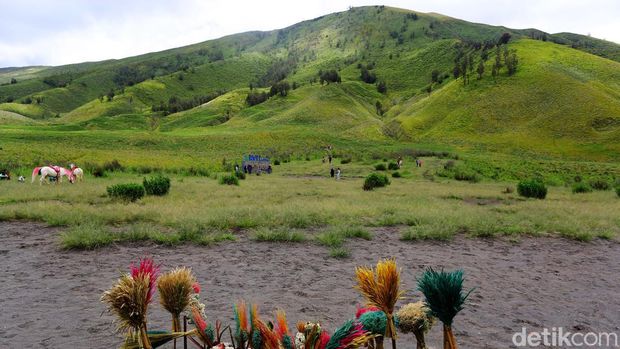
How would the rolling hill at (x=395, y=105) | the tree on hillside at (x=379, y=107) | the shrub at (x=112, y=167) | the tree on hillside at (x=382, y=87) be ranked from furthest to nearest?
the tree on hillside at (x=382, y=87)
the tree on hillside at (x=379, y=107)
the rolling hill at (x=395, y=105)
the shrub at (x=112, y=167)

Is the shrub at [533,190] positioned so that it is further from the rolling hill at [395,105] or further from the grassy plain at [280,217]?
the rolling hill at [395,105]

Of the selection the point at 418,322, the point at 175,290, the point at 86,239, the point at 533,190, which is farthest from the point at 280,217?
the point at 533,190

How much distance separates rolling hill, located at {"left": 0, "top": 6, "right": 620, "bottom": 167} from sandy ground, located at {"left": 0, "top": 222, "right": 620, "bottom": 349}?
1647 inches

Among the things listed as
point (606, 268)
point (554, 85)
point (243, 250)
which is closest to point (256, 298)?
point (243, 250)

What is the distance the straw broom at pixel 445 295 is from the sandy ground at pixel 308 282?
362 cm

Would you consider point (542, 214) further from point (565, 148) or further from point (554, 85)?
point (554, 85)

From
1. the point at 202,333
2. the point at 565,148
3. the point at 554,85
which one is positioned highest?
the point at 554,85

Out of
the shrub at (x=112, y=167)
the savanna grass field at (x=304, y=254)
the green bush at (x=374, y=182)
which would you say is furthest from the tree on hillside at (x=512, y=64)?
the shrub at (x=112, y=167)

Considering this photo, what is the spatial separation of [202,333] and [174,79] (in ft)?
567

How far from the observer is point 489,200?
70.3 ft

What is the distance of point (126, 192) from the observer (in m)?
17.8

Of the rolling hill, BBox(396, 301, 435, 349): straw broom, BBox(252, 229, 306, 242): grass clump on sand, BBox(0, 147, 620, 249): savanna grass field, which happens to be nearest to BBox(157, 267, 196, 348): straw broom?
BBox(396, 301, 435, 349): straw broom

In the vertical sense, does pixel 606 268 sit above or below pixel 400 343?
below

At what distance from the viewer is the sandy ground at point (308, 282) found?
6.12 metres
